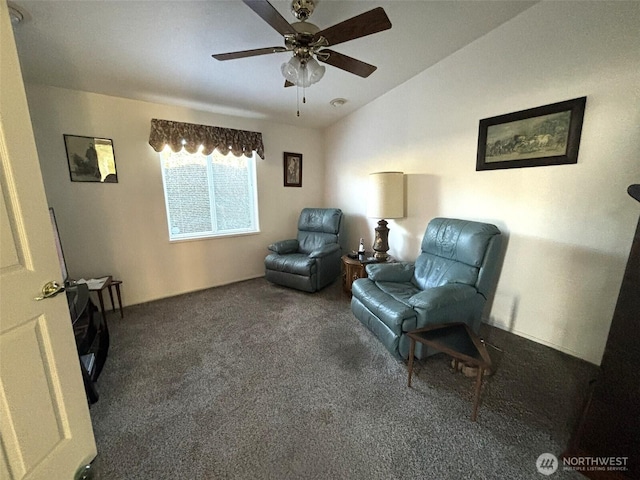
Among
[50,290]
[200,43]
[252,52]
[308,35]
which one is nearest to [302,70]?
[308,35]

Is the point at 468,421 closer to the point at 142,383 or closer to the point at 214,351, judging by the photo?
the point at 214,351

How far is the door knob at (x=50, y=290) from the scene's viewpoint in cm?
101

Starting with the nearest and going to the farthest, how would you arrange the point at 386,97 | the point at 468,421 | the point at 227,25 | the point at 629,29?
the point at 468,421 → the point at 629,29 → the point at 227,25 → the point at 386,97

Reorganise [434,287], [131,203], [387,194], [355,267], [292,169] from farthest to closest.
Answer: [292,169], [355,267], [131,203], [387,194], [434,287]

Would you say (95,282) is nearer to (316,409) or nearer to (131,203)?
(131,203)

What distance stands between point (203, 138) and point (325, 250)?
7.17ft

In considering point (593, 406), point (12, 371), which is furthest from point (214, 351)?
point (593, 406)

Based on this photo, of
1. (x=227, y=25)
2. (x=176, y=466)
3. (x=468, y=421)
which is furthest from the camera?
(x=227, y=25)

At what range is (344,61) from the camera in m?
1.72

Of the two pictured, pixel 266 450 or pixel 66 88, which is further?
pixel 66 88

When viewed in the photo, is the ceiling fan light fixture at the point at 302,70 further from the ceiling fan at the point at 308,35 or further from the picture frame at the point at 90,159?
the picture frame at the point at 90,159

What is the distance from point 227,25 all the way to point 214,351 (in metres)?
2.53

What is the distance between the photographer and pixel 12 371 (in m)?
0.91

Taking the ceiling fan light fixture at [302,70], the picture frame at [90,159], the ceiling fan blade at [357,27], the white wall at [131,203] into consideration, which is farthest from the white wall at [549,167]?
the picture frame at [90,159]
